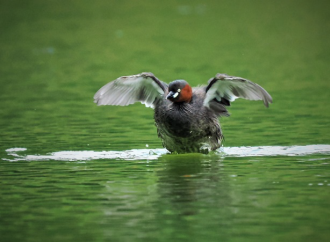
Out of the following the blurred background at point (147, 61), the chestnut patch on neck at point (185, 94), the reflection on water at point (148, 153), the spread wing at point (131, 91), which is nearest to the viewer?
the reflection on water at point (148, 153)

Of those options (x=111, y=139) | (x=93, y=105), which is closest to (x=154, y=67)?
(x=93, y=105)

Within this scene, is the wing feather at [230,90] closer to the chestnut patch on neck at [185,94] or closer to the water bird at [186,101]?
the water bird at [186,101]

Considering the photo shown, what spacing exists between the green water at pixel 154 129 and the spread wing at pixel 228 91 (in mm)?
766

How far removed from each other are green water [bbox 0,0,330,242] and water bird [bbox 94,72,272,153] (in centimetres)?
27

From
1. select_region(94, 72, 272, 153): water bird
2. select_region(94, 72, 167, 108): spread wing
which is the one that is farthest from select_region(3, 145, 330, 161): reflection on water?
select_region(94, 72, 167, 108): spread wing

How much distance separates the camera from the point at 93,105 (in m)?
17.9

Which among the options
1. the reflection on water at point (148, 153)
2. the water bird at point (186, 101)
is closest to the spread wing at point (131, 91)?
the water bird at point (186, 101)

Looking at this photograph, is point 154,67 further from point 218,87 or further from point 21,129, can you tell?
point 218,87

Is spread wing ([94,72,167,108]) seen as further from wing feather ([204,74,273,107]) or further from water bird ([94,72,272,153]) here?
wing feather ([204,74,273,107])

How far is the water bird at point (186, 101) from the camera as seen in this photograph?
41.6 feet

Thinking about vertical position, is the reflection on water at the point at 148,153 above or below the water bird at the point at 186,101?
below

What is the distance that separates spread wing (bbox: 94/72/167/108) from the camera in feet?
43.6

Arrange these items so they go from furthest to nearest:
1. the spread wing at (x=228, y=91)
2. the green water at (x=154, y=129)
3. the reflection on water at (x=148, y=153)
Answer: the reflection on water at (x=148, y=153), the spread wing at (x=228, y=91), the green water at (x=154, y=129)

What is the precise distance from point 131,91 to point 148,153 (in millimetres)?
1169
